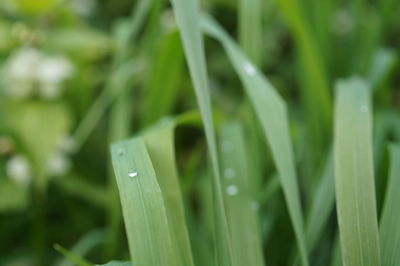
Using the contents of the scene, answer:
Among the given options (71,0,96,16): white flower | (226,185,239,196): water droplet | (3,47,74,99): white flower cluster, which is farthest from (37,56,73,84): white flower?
(226,185,239,196): water droplet

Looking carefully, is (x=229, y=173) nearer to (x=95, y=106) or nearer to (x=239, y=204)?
(x=239, y=204)

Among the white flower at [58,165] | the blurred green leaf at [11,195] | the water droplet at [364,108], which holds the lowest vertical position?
the blurred green leaf at [11,195]

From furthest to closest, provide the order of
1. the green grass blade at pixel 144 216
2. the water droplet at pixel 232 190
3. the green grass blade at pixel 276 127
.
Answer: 1. the water droplet at pixel 232 190
2. the green grass blade at pixel 276 127
3. the green grass blade at pixel 144 216

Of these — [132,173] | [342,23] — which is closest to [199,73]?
[132,173]

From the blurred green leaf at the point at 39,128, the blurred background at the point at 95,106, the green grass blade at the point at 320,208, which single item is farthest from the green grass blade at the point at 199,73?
the blurred green leaf at the point at 39,128

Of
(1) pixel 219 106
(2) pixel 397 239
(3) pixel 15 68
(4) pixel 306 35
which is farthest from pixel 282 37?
(2) pixel 397 239

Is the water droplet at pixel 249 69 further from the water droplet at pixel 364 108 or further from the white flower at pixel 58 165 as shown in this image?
the white flower at pixel 58 165

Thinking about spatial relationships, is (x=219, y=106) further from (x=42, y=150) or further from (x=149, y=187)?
(x=149, y=187)
